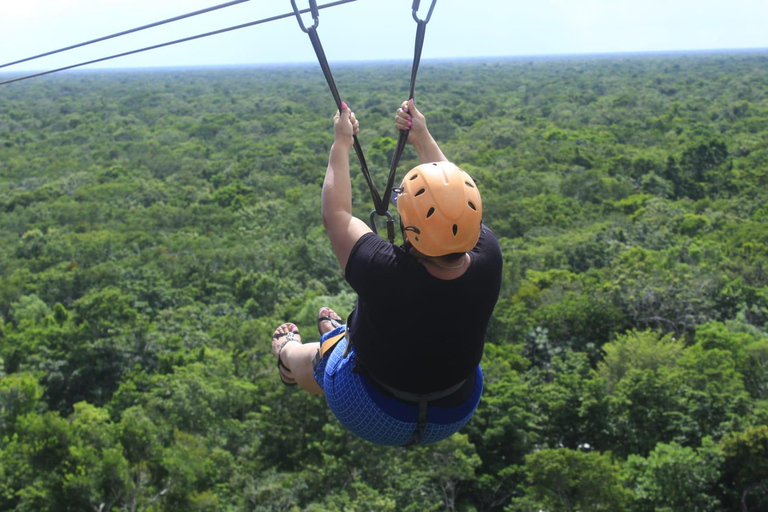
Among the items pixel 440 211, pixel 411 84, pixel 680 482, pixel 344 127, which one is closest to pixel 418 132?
pixel 411 84

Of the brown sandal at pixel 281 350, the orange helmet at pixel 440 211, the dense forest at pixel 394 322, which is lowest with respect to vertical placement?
the dense forest at pixel 394 322

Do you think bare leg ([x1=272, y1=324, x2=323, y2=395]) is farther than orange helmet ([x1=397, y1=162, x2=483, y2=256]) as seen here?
Yes

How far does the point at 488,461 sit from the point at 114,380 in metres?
9.27

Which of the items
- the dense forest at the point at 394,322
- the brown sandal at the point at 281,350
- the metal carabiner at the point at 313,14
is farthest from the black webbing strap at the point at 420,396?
the metal carabiner at the point at 313,14

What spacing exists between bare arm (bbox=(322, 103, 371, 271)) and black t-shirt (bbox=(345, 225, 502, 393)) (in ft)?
0.19

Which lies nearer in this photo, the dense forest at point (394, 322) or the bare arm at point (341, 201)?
the bare arm at point (341, 201)

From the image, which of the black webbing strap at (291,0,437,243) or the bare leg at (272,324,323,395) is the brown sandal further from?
the black webbing strap at (291,0,437,243)

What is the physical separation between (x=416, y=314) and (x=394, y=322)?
0.08m

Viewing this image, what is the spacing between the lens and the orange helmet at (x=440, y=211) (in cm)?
215

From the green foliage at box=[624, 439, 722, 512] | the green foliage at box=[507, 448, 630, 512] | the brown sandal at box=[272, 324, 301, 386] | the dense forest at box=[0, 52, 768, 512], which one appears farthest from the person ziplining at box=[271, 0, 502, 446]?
the green foliage at box=[624, 439, 722, 512]

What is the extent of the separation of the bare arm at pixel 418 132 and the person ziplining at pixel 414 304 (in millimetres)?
287

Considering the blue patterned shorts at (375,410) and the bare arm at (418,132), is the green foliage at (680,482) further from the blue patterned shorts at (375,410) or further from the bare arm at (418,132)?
the bare arm at (418,132)

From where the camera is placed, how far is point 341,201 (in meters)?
2.40

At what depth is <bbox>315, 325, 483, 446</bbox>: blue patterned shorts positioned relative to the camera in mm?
2400
